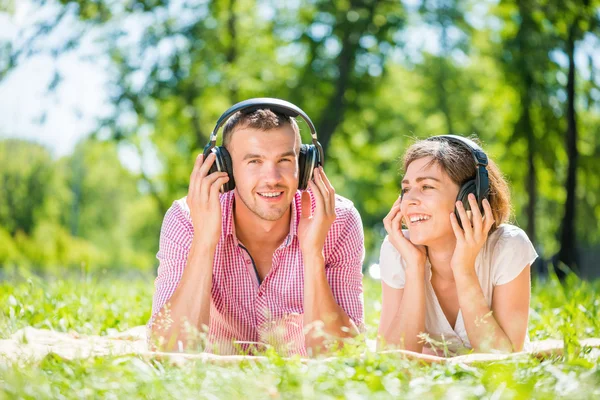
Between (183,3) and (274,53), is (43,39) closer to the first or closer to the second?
(183,3)

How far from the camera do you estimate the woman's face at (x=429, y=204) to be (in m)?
4.00

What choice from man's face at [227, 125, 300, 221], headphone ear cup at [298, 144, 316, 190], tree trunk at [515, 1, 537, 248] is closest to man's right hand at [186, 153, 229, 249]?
man's face at [227, 125, 300, 221]

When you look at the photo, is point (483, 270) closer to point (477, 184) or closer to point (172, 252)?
point (477, 184)

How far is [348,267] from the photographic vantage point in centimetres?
437

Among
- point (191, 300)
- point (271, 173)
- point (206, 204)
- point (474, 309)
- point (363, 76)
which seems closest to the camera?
point (474, 309)

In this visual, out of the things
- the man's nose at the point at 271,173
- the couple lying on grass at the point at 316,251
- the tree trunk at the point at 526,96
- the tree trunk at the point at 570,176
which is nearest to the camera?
the couple lying on grass at the point at 316,251

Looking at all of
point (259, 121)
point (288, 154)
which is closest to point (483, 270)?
point (288, 154)

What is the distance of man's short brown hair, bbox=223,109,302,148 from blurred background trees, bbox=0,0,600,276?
9335mm

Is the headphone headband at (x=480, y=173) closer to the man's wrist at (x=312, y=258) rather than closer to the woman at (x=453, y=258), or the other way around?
the woman at (x=453, y=258)

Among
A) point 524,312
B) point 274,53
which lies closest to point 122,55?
point 274,53

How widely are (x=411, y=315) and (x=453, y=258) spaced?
40 cm

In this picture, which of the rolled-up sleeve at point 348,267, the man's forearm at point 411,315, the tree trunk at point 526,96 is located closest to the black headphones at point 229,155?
the rolled-up sleeve at point 348,267

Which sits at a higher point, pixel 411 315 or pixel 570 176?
pixel 570 176

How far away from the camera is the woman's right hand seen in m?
4.00
